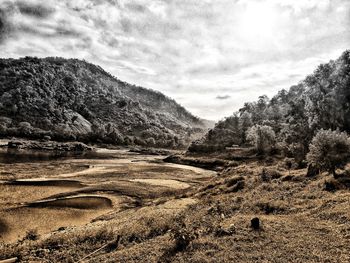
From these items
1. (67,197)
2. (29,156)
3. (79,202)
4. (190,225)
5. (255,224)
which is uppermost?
(29,156)

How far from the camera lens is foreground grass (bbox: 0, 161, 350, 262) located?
42.8 feet

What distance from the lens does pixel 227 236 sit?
596 inches

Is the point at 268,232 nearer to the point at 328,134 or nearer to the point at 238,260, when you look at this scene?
the point at 238,260

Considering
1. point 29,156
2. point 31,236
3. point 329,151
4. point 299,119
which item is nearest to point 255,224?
point 31,236

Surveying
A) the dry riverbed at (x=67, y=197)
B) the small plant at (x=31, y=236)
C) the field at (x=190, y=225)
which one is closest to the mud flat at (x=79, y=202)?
the dry riverbed at (x=67, y=197)

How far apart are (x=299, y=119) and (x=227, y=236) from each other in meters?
97.3

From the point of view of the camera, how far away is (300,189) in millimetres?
24891

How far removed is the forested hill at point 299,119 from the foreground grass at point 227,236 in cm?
3032

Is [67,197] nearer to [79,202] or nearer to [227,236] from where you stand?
[79,202]

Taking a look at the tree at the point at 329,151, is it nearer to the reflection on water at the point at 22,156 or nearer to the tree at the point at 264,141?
the tree at the point at 264,141

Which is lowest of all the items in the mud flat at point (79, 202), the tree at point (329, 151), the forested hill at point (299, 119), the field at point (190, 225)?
the mud flat at point (79, 202)

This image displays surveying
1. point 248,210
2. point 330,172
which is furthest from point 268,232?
point 330,172

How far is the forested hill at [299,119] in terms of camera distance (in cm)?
7531

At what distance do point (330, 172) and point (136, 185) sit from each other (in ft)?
79.9
